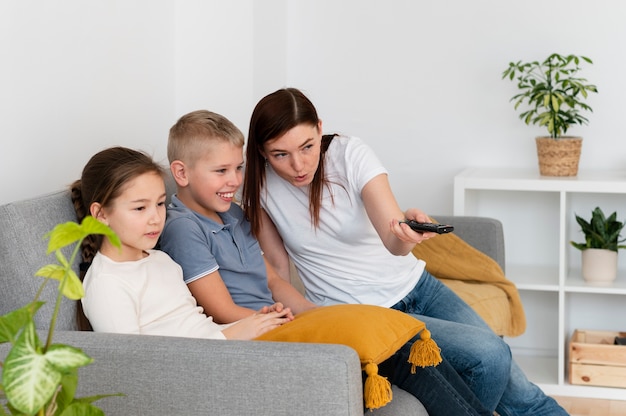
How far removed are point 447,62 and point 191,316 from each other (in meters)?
2.21

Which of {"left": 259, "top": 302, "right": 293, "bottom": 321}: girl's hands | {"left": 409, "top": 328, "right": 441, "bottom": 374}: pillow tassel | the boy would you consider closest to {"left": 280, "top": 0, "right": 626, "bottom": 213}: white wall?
the boy

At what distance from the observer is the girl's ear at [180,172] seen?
6.90 feet

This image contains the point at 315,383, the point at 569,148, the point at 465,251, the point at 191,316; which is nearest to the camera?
the point at 315,383

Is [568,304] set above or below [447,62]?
below

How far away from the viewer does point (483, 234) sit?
3.04 metres

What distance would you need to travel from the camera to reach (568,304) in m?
3.78

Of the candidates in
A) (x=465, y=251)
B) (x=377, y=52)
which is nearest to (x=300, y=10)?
(x=377, y=52)

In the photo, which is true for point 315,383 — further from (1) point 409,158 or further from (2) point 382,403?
(1) point 409,158

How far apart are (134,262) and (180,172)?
325 mm

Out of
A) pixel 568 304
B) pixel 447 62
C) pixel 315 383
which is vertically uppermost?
pixel 447 62

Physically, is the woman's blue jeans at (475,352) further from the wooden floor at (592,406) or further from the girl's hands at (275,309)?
the wooden floor at (592,406)

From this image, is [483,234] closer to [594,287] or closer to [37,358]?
[594,287]

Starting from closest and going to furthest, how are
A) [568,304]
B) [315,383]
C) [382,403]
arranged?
[315,383] < [382,403] < [568,304]

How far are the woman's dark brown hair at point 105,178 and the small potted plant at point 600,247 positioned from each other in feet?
6.84
